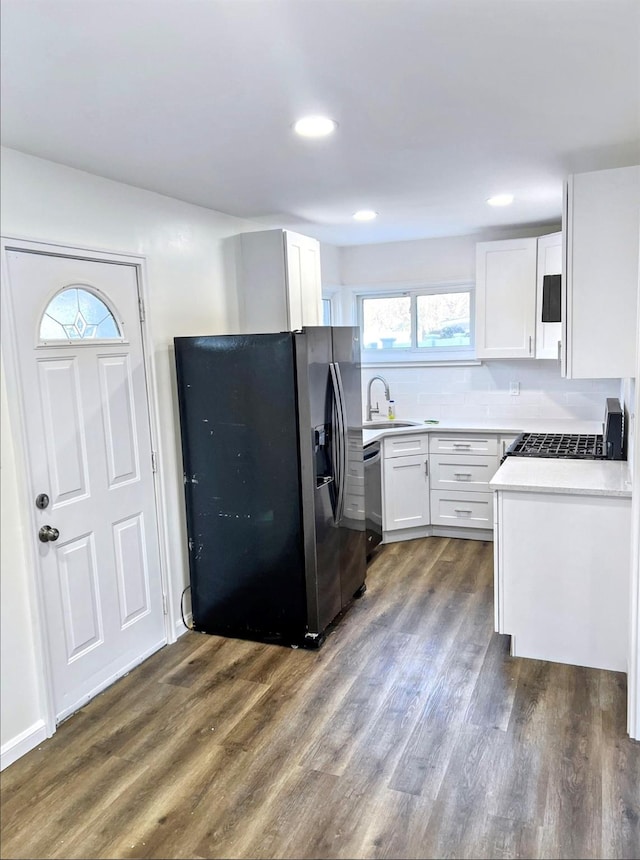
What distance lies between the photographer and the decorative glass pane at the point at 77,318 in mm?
2473

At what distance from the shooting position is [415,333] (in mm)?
5188

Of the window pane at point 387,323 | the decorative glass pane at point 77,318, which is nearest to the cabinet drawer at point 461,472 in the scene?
the window pane at point 387,323

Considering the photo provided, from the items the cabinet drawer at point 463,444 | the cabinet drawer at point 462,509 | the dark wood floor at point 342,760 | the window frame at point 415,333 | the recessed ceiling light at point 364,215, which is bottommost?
the dark wood floor at point 342,760

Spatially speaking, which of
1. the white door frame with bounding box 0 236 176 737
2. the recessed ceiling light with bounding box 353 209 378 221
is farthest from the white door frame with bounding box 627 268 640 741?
the white door frame with bounding box 0 236 176 737

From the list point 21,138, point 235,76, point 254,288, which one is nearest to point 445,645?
point 254,288

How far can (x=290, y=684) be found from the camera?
278 cm

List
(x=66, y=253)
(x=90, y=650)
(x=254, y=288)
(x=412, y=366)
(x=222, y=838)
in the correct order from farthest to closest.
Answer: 1. (x=412, y=366)
2. (x=254, y=288)
3. (x=90, y=650)
4. (x=66, y=253)
5. (x=222, y=838)

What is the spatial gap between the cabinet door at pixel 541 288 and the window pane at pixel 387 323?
3.94ft

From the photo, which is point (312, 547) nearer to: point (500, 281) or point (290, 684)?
point (290, 684)

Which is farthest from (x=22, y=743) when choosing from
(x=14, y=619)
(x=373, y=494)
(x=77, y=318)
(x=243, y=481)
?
(x=373, y=494)

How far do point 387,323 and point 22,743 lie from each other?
407 cm

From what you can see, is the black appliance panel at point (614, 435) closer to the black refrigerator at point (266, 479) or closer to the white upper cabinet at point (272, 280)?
the black refrigerator at point (266, 479)

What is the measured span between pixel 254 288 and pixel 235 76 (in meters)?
2.02

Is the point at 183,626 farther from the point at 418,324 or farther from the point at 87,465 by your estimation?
the point at 418,324
